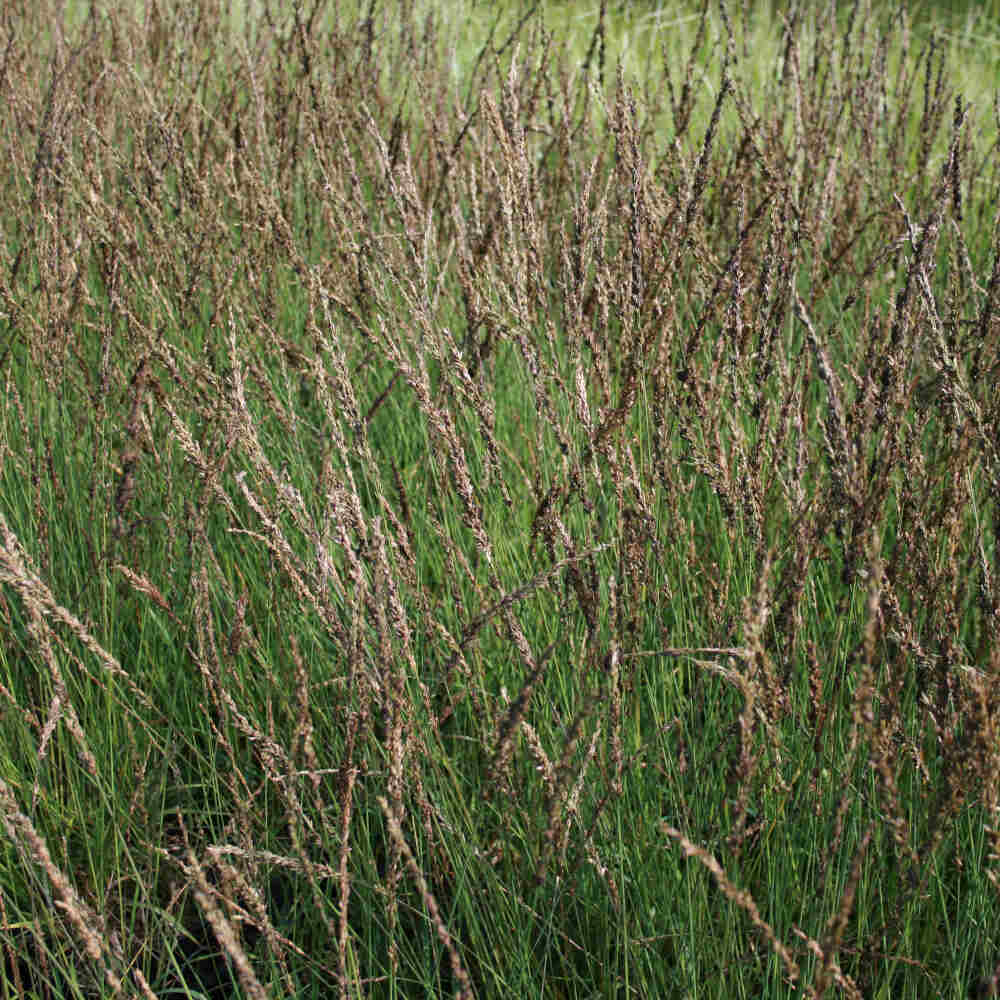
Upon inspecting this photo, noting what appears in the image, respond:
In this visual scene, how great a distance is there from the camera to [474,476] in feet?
7.02

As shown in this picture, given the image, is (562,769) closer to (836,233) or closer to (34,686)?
(34,686)

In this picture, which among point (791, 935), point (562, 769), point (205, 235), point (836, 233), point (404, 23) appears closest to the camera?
point (562, 769)

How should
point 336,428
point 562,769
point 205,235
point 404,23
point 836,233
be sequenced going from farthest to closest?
point 404,23 → point 836,233 → point 205,235 → point 336,428 → point 562,769

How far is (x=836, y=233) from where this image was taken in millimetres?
2932

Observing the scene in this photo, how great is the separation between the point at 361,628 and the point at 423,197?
2.26m

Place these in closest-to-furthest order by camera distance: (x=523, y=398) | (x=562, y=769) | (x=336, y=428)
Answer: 1. (x=562, y=769)
2. (x=336, y=428)
3. (x=523, y=398)

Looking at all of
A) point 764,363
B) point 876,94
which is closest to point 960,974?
point 764,363

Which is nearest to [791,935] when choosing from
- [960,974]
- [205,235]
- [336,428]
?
[960,974]

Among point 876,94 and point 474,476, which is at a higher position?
point 876,94

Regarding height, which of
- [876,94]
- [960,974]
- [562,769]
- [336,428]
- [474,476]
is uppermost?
[876,94]

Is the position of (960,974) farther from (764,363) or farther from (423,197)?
(423,197)

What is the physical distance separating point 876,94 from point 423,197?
1267 mm

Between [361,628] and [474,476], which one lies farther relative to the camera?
[474,476]

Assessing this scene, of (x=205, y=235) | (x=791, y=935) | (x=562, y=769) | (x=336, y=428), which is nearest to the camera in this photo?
(x=562, y=769)
